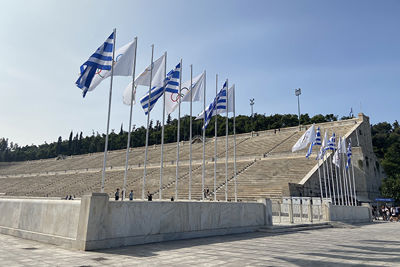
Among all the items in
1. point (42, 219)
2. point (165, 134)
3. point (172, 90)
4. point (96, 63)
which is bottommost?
point (42, 219)

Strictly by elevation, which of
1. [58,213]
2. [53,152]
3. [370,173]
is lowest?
[58,213]

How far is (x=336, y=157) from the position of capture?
79.7ft

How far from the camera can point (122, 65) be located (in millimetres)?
11516

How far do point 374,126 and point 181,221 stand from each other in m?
74.8

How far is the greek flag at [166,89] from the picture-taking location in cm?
1340

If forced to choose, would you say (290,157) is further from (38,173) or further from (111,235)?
(38,173)

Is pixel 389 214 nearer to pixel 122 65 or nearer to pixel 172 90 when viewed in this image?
pixel 172 90

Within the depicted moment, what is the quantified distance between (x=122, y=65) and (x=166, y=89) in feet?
9.42

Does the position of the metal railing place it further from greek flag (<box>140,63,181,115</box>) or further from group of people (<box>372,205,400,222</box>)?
group of people (<box>372,205,400,222</box>)

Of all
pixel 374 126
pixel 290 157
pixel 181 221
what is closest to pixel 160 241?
pixel 181 221

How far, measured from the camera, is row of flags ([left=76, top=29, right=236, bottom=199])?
10953 millimetres

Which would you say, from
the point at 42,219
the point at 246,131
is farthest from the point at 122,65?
the point at 246,131

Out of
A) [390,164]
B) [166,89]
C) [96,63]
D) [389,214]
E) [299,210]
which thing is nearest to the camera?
[96,63]

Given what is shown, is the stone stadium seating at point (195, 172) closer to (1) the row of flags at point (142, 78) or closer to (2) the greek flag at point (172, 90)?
(1) the row of flags at point (142, 78)
